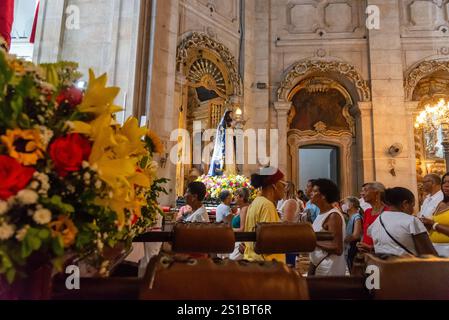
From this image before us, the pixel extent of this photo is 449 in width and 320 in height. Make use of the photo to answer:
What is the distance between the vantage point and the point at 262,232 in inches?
62.5

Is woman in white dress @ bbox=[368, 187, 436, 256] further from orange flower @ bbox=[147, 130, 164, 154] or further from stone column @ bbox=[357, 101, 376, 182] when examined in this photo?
stone column @ bbox=[357, 101, 376, 182]

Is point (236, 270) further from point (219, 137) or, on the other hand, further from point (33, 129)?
point (219, 137)

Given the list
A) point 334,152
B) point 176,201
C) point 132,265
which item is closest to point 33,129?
point 132,265

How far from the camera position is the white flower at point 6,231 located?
0.72m

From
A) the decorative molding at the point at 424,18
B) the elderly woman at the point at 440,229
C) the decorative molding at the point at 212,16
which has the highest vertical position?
the decorative molding at the point at 424,18

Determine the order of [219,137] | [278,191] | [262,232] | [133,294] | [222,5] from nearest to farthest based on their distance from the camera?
1. [133,294]
2. [262,232]
3. [278,191]
4. [219,137]
5. [222,5]

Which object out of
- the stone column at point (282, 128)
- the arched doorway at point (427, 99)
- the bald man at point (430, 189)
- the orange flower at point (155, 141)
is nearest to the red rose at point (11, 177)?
the orange flower at point (155, 141)

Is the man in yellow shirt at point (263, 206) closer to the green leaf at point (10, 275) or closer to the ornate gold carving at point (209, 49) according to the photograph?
the green leaf at point (10, 275)

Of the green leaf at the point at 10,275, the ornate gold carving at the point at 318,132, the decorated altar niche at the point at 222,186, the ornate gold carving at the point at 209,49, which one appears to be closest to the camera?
the green leaf at the point at 10,275

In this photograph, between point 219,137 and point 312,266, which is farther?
point 219,137

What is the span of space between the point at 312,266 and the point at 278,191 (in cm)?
68

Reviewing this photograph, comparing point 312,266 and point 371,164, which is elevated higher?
point 371,164

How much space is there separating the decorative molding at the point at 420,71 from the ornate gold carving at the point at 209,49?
5997 millimetres

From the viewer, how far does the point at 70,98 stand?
938 mm
